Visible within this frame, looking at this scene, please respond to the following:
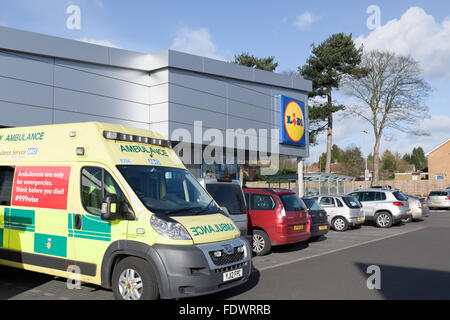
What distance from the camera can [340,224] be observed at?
16672mm

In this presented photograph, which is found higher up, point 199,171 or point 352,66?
point 352,66

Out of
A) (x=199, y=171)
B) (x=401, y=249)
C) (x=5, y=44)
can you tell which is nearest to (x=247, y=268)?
(x=401, y=249)

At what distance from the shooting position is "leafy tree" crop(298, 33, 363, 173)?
117 feet

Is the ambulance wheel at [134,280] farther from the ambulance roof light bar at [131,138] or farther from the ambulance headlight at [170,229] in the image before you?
the ambulance roof light bar at [131,138]

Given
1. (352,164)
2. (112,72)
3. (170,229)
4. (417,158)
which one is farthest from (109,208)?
(417,158)

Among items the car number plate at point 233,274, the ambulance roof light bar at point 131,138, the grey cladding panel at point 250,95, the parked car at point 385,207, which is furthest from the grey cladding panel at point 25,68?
the parked car at point 385,207

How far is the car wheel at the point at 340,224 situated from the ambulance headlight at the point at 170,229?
12.4 metres

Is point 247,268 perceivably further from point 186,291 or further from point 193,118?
point 193,118

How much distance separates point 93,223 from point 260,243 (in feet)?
18.1

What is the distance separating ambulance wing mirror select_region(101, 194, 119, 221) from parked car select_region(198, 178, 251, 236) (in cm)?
398

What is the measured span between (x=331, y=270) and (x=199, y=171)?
42.1ft

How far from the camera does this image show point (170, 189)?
6367 millimetres

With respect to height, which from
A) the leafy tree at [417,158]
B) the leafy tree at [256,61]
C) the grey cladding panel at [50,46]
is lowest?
the grey cladding panel at [50,46]

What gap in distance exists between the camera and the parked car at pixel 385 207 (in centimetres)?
1792
